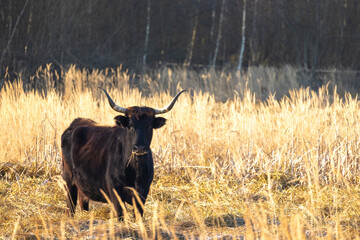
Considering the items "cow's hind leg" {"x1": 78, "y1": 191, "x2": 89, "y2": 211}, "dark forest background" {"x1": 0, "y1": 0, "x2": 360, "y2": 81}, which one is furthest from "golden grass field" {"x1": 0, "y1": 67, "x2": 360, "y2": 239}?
"dark forest background" {"x1": 0, "y1": 0, "x2": 360, "y2": 81}

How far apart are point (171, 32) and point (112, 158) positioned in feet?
86.2

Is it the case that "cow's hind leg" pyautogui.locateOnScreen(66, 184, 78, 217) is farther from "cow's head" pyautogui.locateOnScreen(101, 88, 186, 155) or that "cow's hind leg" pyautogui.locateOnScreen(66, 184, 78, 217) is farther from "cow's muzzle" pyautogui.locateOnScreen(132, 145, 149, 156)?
"cow's muzzle" pyautogui.locateOnScreen(132, 145, 149, 156)

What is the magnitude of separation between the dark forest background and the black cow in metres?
10.1

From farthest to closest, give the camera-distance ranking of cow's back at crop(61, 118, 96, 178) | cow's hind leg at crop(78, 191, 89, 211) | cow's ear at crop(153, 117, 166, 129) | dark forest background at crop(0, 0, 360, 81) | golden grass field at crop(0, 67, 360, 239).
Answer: dark forest background at crop(0, 0, 360, 81) → cow's back at crop(61, 118, 96, 178) → cow's hind leg at crop(78, 191, 89, 211) → golden grass field at crop(0, 67, 360, 239) → cow's ear at crop(153, 117, 166, 129)

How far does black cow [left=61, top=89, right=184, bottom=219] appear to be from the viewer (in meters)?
5.09

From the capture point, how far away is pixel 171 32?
31.1 metres

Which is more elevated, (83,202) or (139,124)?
(139,124)

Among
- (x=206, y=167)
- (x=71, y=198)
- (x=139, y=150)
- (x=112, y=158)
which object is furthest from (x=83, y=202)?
(x=139, y=150)

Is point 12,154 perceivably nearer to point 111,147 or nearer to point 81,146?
point 81,146

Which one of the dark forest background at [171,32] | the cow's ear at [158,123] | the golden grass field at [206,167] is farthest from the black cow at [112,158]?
the dark forest background at [171,32]

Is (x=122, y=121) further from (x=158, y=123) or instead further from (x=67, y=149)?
(x=67, y=149)

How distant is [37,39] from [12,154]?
35.0 feet

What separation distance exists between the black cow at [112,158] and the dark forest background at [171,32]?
10.1 meters

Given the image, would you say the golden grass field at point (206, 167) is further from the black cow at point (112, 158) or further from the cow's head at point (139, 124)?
the cow's head at point (139, 124)
